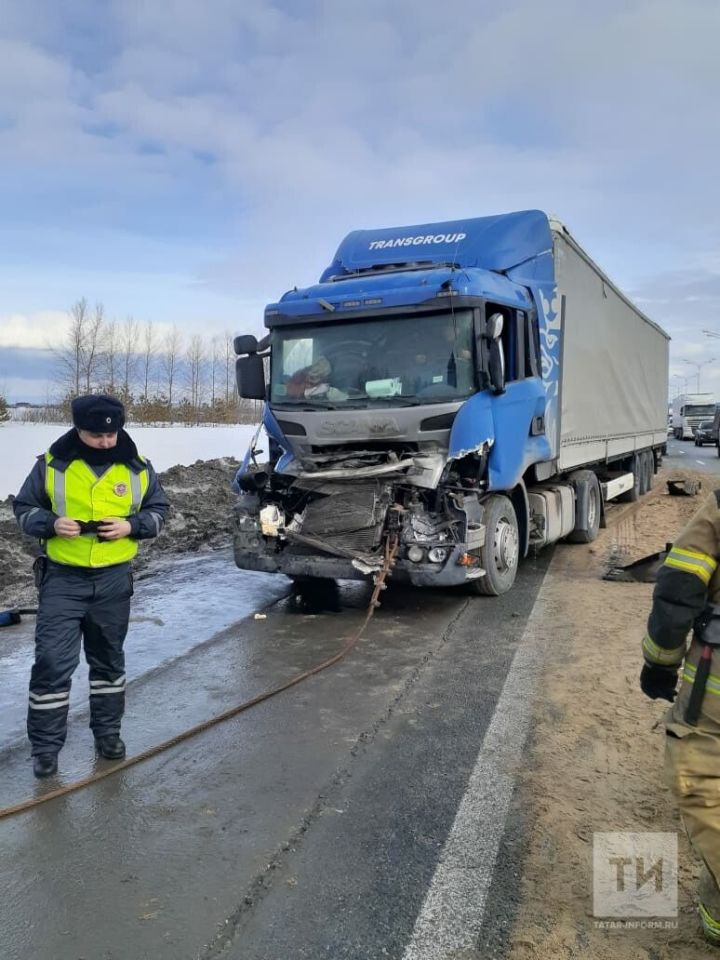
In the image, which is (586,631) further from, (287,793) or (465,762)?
(287,793)

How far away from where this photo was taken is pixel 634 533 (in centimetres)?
1118

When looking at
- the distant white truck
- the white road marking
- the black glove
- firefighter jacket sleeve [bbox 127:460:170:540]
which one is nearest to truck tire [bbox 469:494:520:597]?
the white road marking

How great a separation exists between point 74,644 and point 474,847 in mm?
2089

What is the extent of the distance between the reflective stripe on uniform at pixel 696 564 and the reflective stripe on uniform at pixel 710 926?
1.06 metres

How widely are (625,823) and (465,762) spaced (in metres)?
0.82

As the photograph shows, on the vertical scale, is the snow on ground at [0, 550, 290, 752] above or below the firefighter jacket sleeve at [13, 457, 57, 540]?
below

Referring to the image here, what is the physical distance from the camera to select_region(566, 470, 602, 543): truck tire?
997 centimetres

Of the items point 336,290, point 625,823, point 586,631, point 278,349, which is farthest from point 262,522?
point 625,823

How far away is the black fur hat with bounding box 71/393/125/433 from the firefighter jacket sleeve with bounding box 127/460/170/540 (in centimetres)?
37

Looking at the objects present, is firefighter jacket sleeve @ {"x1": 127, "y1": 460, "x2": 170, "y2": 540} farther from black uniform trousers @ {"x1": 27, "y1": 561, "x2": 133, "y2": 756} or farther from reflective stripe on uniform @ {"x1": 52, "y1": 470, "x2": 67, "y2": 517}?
reflective stripe on uniform @ {"x1": 52, "y1": 470, "x2": 67, "y2": 517}

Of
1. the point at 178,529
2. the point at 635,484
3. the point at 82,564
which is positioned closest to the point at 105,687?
the point at 82,564

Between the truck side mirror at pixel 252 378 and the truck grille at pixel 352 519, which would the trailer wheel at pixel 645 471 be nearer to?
the truck side mirror at pixel 252 378

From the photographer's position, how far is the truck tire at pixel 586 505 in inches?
392

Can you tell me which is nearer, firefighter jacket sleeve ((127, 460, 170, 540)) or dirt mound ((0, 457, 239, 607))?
firefighter jacket sleeve ((127, 460, 170, 540))
